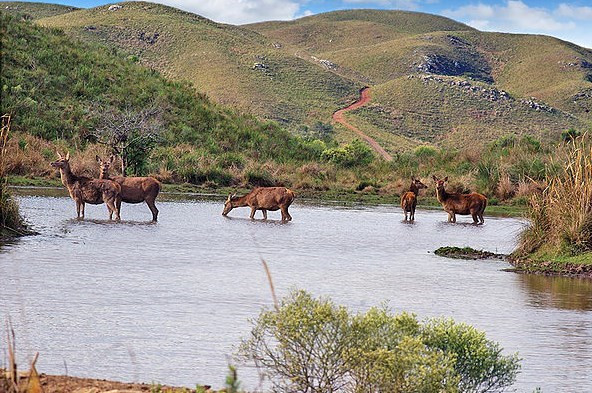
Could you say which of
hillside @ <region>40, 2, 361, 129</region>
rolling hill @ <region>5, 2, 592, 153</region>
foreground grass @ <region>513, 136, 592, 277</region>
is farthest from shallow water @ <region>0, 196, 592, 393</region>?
hillside @ <region>40, 2, 361, 129</region>

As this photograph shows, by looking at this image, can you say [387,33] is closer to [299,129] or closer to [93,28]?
[93,28]

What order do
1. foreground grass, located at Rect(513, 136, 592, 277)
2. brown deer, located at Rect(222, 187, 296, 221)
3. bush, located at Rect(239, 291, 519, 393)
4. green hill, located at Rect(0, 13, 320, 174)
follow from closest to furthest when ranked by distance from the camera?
bush, located at Rect(239, 291, 519, 393), foreground grass, located at Rect(513, 136, 592, 277), brown deer, located at Rect(222, 187, 296, 221), green hill, located at Rect(0, 13, 320, 174)

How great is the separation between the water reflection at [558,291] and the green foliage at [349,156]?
92.8ft

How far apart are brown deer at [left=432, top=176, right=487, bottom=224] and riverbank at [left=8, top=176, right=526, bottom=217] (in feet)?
10.4

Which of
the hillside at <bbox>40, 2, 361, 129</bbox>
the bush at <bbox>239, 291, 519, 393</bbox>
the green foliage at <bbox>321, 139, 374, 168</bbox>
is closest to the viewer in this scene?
the bush at <bbox>239, 291, 519, 393</bbox>

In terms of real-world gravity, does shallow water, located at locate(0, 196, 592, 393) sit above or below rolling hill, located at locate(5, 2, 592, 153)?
below

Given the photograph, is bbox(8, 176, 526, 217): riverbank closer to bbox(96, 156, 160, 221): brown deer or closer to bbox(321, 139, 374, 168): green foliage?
bbox(96, 156, 160, 221): brown deer

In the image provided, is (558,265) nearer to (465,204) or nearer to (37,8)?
(465,204)

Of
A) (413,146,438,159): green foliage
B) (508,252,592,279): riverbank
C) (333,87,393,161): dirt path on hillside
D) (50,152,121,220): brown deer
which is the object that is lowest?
(508,252,592,279): riverbank

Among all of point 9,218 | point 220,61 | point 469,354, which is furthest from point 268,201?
point 220,61

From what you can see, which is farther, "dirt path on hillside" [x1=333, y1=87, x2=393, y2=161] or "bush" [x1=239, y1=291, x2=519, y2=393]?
"dirt path on hillside" [x1=333, y1=87, x2=393, y2=161]

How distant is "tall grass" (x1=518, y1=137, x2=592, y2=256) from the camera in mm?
16500

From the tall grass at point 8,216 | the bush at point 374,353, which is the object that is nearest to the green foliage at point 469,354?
the bush at point 374,353

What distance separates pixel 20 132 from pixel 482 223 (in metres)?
20.9
